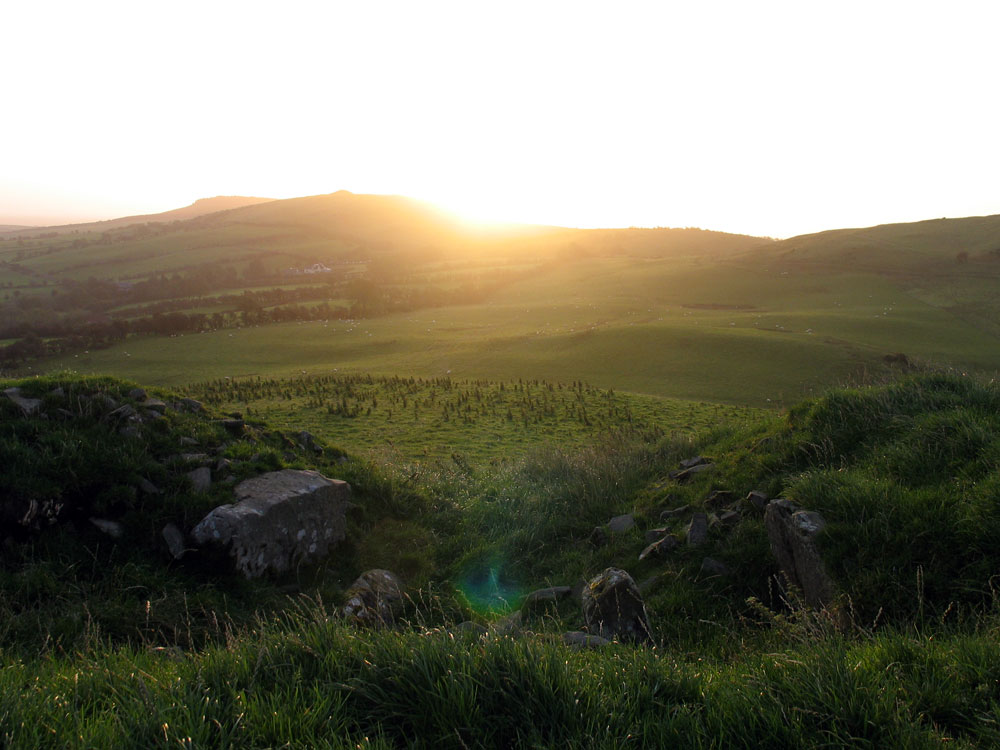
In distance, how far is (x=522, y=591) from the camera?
7.04 metres

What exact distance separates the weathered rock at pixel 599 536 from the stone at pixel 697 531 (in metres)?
1.21

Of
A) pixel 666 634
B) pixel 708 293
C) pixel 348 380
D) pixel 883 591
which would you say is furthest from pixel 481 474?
pixel 708 293

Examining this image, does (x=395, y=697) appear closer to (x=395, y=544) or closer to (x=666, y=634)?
(x=666, y=634)

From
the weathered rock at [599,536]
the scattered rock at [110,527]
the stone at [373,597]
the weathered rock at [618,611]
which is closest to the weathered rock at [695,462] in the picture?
the weathered rock at [599,536]

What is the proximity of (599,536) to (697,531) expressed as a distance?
5.04 feet

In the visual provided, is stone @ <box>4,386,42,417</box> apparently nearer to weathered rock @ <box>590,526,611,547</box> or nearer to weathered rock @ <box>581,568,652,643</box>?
weathered rock @ <box>581,568,652,643</box>

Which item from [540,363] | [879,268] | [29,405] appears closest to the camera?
[29,405]

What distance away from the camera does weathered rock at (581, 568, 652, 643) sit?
5.11 metres

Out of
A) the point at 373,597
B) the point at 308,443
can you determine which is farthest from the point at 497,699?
the point at 308,443

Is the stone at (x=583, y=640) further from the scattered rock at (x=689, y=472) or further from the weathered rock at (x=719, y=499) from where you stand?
the scattered rock at (x=689, y=472)

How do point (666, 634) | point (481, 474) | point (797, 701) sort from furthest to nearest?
1. point (481, 474)
2. point (666, 634)
3. point (797, 701)

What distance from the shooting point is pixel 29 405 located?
7695mm

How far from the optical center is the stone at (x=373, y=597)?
5840 millimetres

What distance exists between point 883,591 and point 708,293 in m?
60.4
